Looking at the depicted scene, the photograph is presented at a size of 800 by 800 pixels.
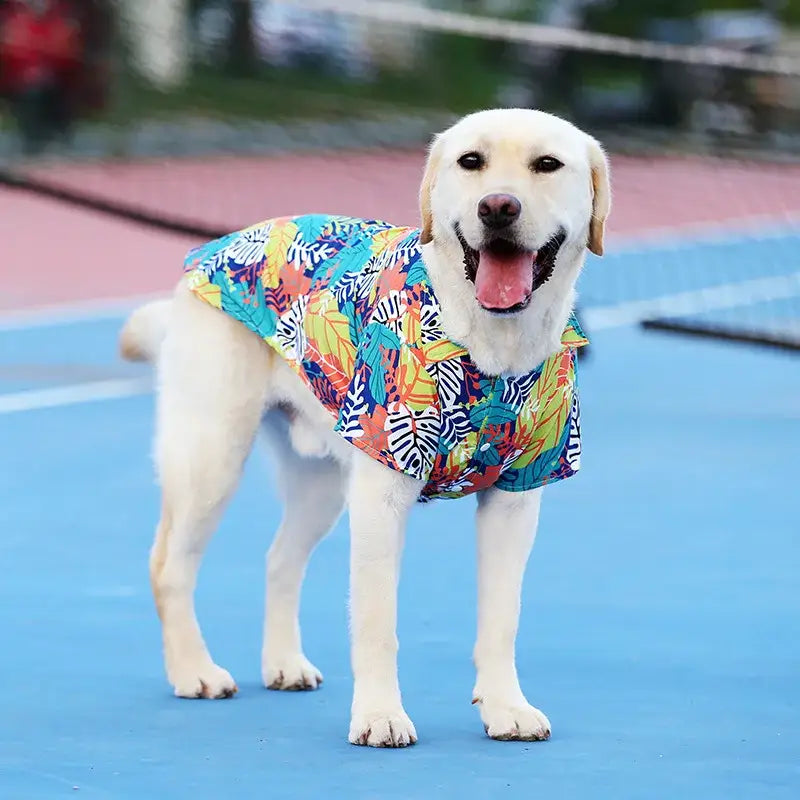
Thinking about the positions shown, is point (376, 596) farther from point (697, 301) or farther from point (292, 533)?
point (697, 301)

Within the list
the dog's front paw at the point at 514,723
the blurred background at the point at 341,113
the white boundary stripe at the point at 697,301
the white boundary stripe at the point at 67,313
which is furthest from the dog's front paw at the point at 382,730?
the blurred background at the point at 341,113

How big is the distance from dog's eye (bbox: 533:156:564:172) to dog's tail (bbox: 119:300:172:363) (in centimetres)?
164

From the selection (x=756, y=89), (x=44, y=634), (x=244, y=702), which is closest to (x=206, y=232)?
(x=44, y=634)

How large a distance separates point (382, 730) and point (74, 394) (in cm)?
644

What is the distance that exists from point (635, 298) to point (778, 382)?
3979mm

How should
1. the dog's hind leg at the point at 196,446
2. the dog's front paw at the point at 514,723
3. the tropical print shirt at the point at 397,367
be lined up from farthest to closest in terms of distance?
the dog's hind leg at the point at 196,446 < the dog's front paw at the point at 514,723 < the tropical print shirt at the point at 397,367

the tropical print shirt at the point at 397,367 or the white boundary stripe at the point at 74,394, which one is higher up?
the tropical print shirt at the point at 397,367

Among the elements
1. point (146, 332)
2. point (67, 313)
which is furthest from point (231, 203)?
point (146, 332)

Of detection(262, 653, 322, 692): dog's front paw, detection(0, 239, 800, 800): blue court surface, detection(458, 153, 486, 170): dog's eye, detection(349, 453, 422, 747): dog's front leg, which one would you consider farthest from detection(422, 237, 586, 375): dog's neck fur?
detection(262, 653, 322, 692): dog's front paw

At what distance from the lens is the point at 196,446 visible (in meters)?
5.52

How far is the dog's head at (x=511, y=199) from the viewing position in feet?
15.3

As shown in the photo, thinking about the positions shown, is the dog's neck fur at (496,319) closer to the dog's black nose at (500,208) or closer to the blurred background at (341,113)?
the dog's black nose at (500,208)

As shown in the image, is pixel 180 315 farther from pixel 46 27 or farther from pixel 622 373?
pixel 46 27

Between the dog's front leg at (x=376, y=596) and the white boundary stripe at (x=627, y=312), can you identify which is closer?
the dog's front leg at (x=376, y=596)
